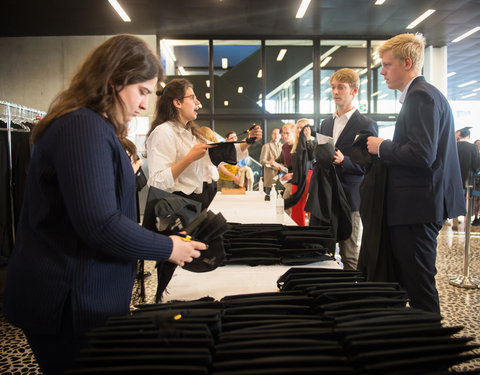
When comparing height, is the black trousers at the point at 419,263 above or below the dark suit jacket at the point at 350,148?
below

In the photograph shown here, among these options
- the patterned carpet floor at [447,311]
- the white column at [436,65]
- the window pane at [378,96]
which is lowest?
the patterned carpet floor at [447,311]

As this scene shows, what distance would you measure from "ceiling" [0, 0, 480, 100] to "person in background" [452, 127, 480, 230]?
2.74 meters

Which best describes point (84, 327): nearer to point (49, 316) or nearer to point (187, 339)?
point (49, 316)

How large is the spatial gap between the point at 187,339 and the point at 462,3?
8.26 metres

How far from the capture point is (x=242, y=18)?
24.5ft

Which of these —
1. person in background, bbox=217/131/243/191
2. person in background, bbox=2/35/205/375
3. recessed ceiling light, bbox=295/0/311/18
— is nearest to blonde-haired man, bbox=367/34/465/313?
person in background, bbox=2/35/205/375

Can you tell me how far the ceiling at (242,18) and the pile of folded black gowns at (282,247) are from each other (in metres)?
6.19

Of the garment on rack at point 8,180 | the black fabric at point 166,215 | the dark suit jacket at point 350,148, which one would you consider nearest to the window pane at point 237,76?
the garment on rack at point 8,180

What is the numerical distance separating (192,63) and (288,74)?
2453 millimetres

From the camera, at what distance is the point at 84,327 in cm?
83

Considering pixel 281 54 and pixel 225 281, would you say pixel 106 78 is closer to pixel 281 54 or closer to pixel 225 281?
pixel 225 281

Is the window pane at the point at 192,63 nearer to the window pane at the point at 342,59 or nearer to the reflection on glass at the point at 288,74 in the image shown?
the reflection on glass at the point at 288,74

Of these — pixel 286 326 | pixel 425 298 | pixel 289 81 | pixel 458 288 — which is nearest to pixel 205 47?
pixel 289 81

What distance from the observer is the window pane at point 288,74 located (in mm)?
8734
